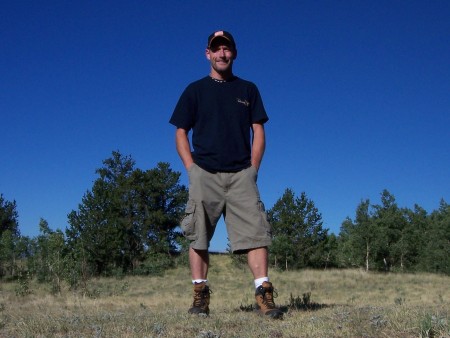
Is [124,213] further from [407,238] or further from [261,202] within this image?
[261,202]

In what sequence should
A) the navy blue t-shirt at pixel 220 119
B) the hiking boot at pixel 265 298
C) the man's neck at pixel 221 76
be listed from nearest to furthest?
the hiking boot at pixel 265 298
the navy blue t-shirt at pixel 220 119
the man's neck at pixel 221 76

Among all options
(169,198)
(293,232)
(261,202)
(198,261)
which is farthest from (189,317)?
(169,198)

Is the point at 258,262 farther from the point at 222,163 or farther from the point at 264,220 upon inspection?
the point at 222,163

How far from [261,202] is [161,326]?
59.5 inches

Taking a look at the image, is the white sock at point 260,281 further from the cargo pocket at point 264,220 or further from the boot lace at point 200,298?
the boot lace at point 200,298

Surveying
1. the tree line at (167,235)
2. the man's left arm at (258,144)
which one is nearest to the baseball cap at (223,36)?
the man's left arm at (258,144)

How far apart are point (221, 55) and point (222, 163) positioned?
1056mm

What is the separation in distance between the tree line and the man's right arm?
31570 millimetres

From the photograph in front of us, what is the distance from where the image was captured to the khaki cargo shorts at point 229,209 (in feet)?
13.8

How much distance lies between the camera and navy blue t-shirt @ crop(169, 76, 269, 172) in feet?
14.2

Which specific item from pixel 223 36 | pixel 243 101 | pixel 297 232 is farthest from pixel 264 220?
pixel 297 232

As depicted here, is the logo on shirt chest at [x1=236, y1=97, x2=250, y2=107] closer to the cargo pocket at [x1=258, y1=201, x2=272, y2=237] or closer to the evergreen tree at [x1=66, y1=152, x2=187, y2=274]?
the cargo pocket at [x1=258, y1=201, x2=272, y2=237]

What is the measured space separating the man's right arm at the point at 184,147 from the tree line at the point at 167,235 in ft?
104

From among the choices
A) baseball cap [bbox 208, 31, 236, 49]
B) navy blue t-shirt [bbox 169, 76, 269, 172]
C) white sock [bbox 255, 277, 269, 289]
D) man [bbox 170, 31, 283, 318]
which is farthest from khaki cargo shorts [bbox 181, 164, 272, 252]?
baseball cap [bbox 208, 31, 236, 49]
